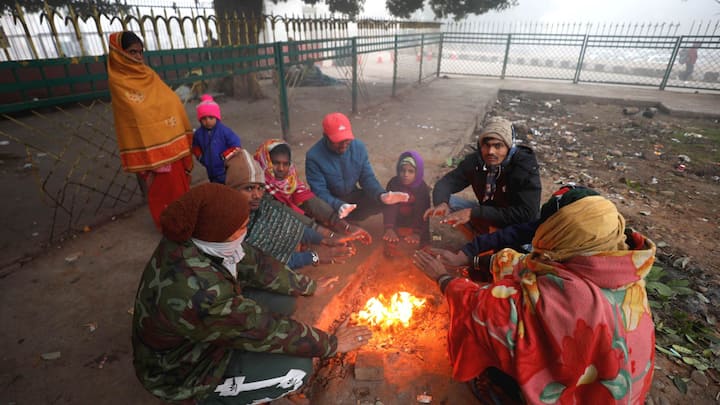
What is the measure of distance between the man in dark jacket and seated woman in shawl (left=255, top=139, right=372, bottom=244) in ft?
2.85

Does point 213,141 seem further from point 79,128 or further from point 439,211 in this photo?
point 79,128

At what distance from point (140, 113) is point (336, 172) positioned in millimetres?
1860

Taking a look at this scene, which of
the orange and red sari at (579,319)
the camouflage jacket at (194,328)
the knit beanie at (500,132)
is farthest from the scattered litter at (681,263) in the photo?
the camouflage jacket at (194,328)

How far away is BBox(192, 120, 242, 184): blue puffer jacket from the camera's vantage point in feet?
12.0

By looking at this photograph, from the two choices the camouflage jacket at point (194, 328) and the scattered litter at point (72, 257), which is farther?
the scattered litter at point (72, 257)

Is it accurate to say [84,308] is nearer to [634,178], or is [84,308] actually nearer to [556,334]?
[556,334]

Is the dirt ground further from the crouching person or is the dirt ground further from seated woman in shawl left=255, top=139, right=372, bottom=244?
the crouching person

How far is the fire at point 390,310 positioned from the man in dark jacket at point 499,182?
2.67 feet

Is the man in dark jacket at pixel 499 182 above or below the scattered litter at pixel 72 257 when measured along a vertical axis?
above

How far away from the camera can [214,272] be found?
153 centimetres

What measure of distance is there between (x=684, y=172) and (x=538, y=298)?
20.4ft

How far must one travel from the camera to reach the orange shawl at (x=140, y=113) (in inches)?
118

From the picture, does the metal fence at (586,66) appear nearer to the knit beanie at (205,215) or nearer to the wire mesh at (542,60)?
the wire mesh at (542,60)

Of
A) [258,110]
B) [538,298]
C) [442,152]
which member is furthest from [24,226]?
[258,110]
